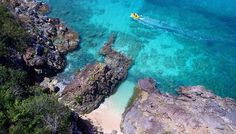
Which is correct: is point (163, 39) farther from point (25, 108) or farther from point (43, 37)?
point (25, 108)

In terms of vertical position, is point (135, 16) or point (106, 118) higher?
point (135, 16)

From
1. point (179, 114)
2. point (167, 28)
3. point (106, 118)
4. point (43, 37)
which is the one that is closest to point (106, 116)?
point (106, 118)

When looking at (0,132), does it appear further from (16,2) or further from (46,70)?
(16,2)

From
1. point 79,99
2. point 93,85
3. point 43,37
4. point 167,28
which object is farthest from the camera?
point 167,28

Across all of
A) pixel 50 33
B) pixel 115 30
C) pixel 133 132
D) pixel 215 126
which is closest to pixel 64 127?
pixel 133 132

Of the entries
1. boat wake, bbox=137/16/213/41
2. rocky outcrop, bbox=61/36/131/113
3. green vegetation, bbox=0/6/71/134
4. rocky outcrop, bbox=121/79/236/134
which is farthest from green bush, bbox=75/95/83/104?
Answer: boat wake, bbox=137/16/213/41

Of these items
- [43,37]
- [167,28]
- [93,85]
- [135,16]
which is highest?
[43,37]
